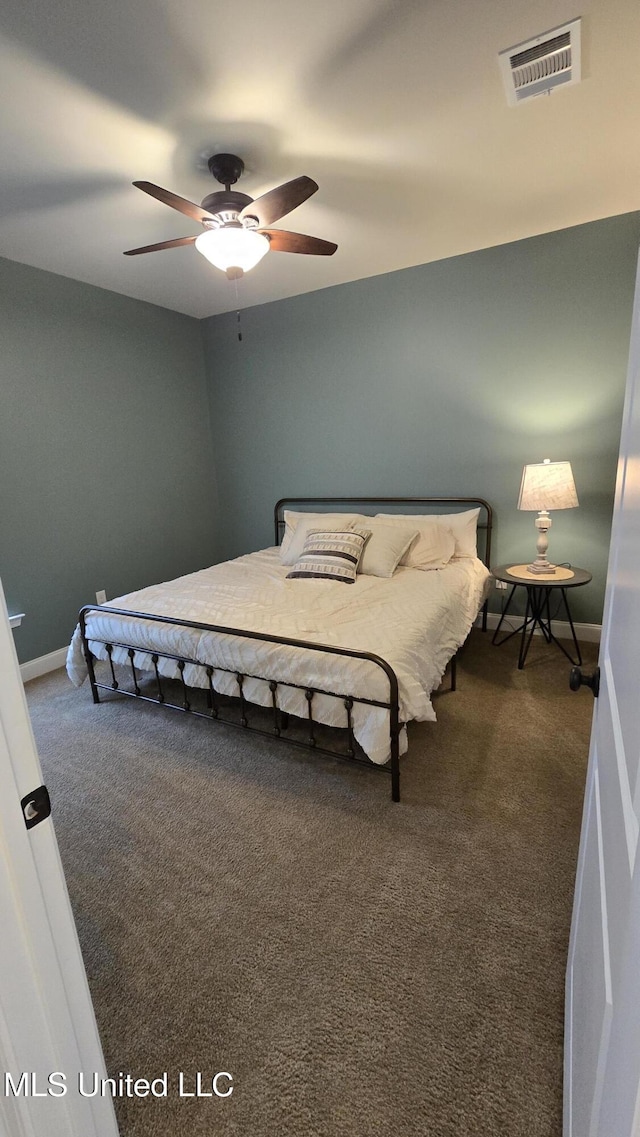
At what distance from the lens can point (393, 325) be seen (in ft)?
12.0

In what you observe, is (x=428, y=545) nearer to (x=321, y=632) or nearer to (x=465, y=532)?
(x=465, y=532)

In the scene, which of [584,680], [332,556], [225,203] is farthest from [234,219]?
[584,680]

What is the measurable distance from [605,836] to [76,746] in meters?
2.45

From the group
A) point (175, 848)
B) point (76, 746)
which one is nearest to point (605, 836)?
point (175, 848)

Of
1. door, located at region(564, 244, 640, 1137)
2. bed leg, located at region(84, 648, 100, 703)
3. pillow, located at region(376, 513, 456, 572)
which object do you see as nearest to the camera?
door, located at region(564, 244, 640, 1137)

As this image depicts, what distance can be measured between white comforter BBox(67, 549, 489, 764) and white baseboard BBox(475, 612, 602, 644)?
1.77ft

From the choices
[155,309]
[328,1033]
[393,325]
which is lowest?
[328,1033]

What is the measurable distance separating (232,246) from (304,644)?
5.49 feet

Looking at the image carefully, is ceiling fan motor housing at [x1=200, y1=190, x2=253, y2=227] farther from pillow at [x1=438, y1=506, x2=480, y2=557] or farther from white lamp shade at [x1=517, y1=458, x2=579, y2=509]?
pillow at [x1=438, y1=506, x2=480, y2=557]

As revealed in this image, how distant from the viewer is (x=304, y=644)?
2012 millimetres

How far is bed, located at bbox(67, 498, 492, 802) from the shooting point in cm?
197

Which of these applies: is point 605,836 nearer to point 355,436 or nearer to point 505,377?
point 505,377

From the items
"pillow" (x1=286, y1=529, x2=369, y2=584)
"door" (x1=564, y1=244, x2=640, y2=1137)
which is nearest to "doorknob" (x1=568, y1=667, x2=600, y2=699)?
"door" (x1=564, y1=244, x2=640, y2=1137)

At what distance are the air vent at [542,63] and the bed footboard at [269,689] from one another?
2.09 m
